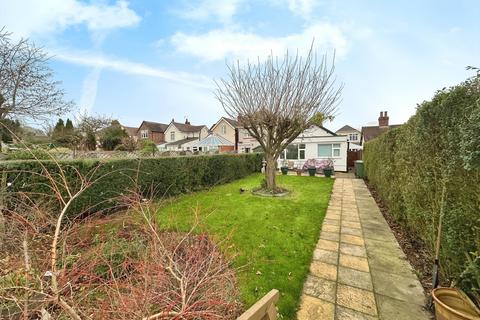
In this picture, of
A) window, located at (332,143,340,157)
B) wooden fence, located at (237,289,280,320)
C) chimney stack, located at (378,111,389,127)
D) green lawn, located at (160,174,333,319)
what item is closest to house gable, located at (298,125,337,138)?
window, located at (332,143,340,157)

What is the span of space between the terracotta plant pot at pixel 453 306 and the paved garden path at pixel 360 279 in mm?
296

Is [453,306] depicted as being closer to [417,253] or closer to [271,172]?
[417,253]

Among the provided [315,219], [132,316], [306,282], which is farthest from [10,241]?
[315,219]

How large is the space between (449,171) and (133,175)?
7864mm

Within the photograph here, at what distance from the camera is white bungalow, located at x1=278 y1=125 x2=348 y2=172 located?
17656mm

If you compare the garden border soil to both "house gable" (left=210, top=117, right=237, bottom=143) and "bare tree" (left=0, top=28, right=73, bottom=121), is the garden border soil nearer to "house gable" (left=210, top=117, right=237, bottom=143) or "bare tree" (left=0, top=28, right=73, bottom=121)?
"bare tree" (left=0, top=28, right=73, bottom=121)

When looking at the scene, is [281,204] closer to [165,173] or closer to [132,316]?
[165,173]

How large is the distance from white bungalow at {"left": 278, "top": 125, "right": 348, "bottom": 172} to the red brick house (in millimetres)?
31762

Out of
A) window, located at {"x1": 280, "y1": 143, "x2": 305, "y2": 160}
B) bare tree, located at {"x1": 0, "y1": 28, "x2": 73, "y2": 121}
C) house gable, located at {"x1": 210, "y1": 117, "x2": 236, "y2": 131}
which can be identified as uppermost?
house gable, located at {"x1": 210, "y1": 117, "x2": 236, "y2": 131}

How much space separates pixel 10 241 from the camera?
234cm

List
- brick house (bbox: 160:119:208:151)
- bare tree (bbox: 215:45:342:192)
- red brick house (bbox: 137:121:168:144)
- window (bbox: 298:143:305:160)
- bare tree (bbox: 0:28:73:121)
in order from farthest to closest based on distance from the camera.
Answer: red brick house (bbox: 137:121:168:144)
brick house (bbox: 160:119:208:151)
window (bbox: 298:143:305:160)
bare tree (bbox: 0:28:73:121)
bare tree (bbox: 215:45:342:192)

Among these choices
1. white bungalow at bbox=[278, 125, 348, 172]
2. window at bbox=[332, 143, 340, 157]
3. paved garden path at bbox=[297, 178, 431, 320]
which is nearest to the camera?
paved garden path at bbox=[297, 178, 431, 320]

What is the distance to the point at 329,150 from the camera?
18047 mm

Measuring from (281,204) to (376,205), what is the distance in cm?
332
